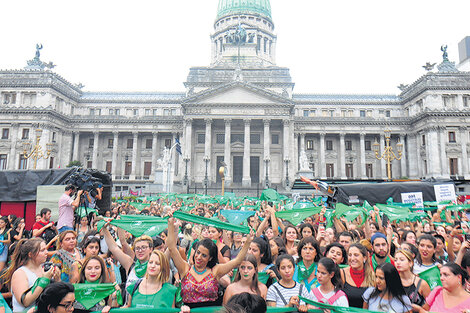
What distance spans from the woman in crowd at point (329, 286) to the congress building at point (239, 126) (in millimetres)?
38452

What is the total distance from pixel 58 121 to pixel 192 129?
22670 millimetres

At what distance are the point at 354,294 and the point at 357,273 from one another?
41 cm

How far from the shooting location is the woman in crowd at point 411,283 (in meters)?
4.60

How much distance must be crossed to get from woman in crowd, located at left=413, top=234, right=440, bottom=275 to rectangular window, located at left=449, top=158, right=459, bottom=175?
51273 millimetres

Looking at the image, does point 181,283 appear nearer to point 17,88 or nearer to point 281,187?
point 281,187

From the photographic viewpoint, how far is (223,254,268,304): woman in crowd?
4617 mm

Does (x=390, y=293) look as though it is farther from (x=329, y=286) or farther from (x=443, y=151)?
(x=443, y=151)

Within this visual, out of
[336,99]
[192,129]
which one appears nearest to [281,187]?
[192,129]

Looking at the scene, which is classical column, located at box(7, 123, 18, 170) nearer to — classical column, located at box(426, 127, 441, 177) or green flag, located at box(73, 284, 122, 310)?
green flag, located at box(73, 284, 122, 310)

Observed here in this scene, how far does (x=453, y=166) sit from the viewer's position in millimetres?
48562

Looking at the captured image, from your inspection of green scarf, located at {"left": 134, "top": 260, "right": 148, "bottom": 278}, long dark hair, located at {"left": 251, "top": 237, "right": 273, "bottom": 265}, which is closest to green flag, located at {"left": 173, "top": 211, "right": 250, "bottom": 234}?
long dark hair, located at {"left": 251, "top": 237, "right": 273, "bottom": 265}

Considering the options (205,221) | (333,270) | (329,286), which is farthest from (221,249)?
(333,270)

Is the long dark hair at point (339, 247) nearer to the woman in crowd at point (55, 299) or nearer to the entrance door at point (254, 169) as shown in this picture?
the woman in crowd at point (55, 299)

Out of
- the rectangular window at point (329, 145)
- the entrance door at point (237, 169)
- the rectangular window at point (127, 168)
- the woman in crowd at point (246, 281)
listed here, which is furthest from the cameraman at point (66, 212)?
the rectangular window at point (329, 145)
